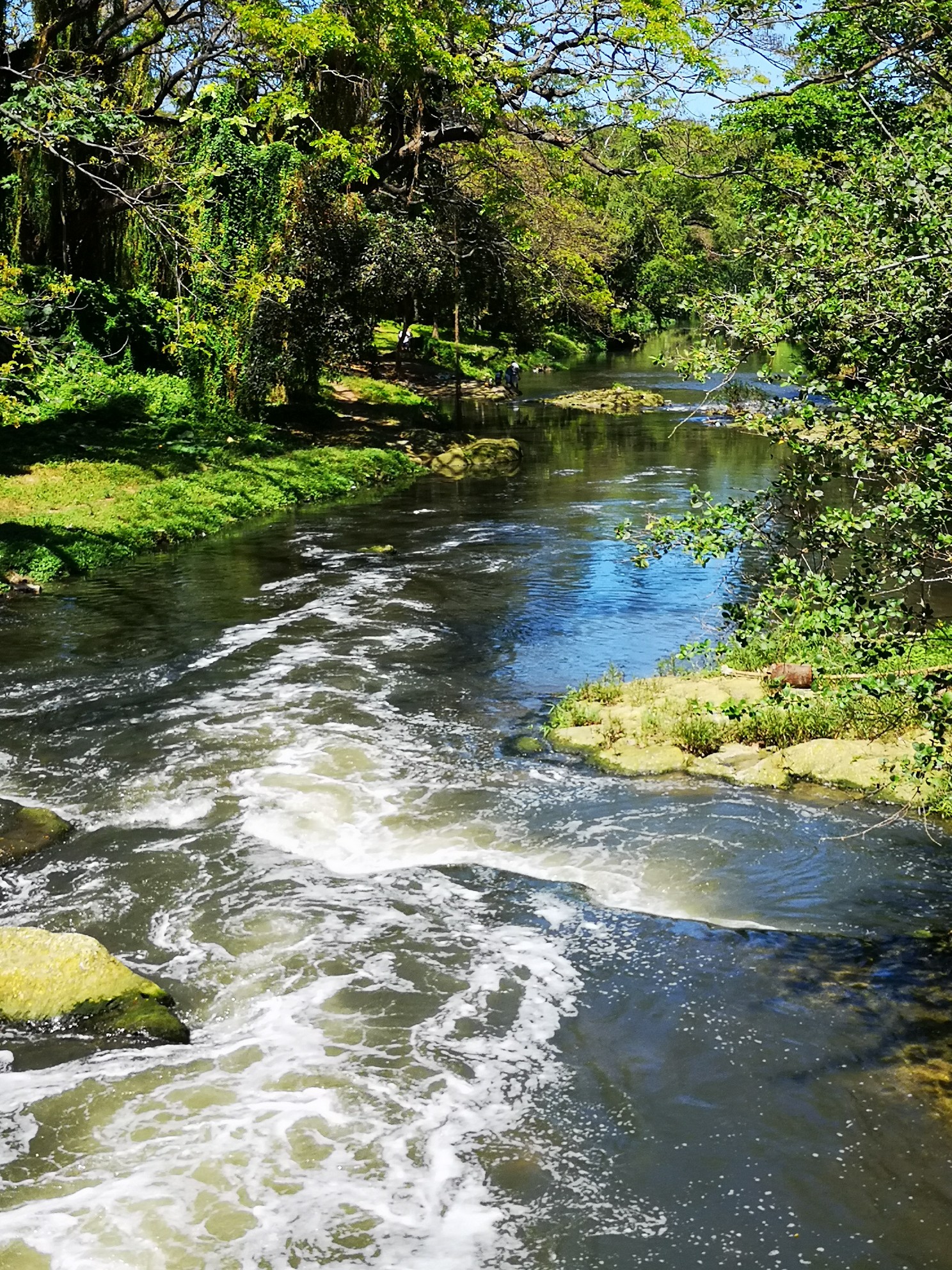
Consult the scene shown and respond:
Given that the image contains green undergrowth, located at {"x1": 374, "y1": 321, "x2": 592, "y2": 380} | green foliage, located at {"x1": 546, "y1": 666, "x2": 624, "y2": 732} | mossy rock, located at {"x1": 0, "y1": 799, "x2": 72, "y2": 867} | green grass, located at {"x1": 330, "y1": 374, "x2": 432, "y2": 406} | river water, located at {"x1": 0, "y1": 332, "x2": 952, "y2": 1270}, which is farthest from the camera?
green undergrowth, located at {"x1": 374, "y1": 321, "x2": 592, "y2": 380}

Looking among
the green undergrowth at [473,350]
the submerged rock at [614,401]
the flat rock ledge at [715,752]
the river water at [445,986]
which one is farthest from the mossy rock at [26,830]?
the green undergrowth at [473,350]

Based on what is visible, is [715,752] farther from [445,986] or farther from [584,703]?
[445,986]

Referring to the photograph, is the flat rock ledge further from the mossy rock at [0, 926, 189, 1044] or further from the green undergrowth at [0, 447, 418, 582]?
the green undergrowth at [0, 447, 418, 582]

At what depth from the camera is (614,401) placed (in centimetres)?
4594

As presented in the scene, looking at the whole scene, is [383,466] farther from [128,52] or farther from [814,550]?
[814,550]

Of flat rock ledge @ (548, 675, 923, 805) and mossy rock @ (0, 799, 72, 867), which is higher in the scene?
flat rock ledge @ (548, 675, 923, 805)

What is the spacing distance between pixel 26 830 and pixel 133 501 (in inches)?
548

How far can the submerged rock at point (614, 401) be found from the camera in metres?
45.4

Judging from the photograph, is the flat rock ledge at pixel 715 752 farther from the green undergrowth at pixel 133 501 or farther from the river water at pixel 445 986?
the green undergrowth at pixel 133 501

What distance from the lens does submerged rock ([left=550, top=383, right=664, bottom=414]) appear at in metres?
45.4

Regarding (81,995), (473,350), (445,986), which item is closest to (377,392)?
(473,350)

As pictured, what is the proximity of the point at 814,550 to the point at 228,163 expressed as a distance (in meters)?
26.3

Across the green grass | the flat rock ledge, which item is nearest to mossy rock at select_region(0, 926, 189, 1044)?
the flat rock ledge

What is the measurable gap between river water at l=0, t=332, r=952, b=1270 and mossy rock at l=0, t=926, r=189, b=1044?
0.16 m
